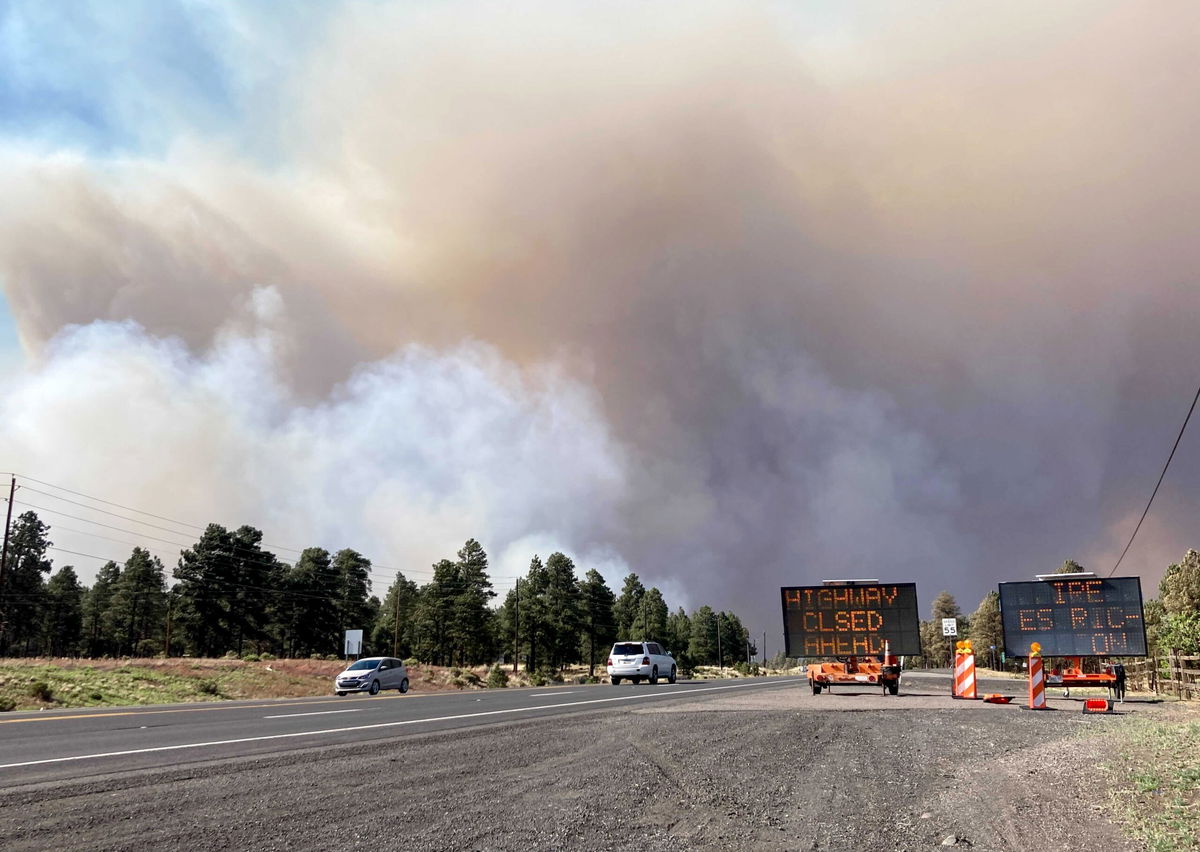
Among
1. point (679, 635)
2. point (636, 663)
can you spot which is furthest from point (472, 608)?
point (679, 635)

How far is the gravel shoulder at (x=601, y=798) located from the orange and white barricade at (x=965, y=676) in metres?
13.8

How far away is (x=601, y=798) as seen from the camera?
8.56m

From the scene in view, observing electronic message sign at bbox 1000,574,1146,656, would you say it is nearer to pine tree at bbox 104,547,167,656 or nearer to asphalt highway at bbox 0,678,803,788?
asphalt highway at bbox 0,678,803,788

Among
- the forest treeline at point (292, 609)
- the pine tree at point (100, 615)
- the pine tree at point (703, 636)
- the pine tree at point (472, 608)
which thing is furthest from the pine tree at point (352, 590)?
the pine tree at point (703, 636)

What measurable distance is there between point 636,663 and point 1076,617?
19781 millimetres

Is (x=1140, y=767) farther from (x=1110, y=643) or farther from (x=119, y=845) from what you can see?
(x=1110, y=643)

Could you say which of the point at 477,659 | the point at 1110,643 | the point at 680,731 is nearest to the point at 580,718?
the point at 680,731

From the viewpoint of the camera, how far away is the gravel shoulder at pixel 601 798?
22.7 feet

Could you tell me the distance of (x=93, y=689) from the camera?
3650cm

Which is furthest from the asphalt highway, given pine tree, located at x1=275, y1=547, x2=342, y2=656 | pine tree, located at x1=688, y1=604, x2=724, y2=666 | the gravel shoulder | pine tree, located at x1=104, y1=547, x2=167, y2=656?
pine tree, located at x1=688, y1=604, x2=724, y2=666

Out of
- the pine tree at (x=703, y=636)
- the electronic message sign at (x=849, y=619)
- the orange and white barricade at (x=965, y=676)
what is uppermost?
the electronic message sign at (x=849, y=619)

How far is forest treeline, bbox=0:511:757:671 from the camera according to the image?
97.2 meters

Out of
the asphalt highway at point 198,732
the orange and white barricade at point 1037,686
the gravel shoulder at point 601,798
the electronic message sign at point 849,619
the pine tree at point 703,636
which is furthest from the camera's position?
the pine tree at point 703,636

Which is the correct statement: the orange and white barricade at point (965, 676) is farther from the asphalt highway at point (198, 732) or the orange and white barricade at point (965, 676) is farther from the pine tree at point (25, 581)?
the pine tree at point (25, 581)
